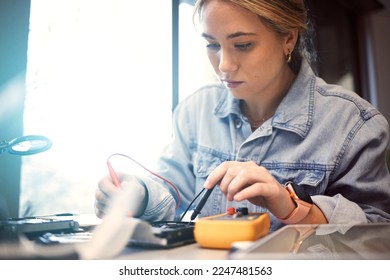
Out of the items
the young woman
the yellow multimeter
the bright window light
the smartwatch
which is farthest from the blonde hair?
the yellow multimeter

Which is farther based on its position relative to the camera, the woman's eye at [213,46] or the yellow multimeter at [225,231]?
the woman's eye at [213,46]

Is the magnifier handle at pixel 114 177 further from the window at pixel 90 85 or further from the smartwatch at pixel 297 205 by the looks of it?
the smartwatch at pixel 297 205

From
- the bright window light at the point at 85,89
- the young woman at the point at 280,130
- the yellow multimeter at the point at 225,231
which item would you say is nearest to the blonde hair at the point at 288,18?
the young woman at the point at 280,130

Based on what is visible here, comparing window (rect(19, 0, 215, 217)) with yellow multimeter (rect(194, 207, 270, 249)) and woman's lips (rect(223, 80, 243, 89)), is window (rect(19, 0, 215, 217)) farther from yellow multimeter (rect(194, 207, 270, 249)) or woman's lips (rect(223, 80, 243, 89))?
yellow multimeter (rect(194, 207, 270, 249))

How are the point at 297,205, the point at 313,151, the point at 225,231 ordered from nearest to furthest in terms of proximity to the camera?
the point at 225,231
the point at 297,205
the point at 313,151

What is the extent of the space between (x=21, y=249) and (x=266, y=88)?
450 mm

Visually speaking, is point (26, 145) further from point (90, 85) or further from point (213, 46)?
point (213, 46)

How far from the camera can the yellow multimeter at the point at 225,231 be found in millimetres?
387

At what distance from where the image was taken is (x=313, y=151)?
25.1 inches

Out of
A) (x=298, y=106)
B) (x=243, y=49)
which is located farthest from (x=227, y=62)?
(x=298, y=106)

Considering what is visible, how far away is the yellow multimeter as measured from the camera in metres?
0.39

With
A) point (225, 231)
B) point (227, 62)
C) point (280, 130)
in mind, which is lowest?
point (225, 231)

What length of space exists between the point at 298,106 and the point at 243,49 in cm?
13
